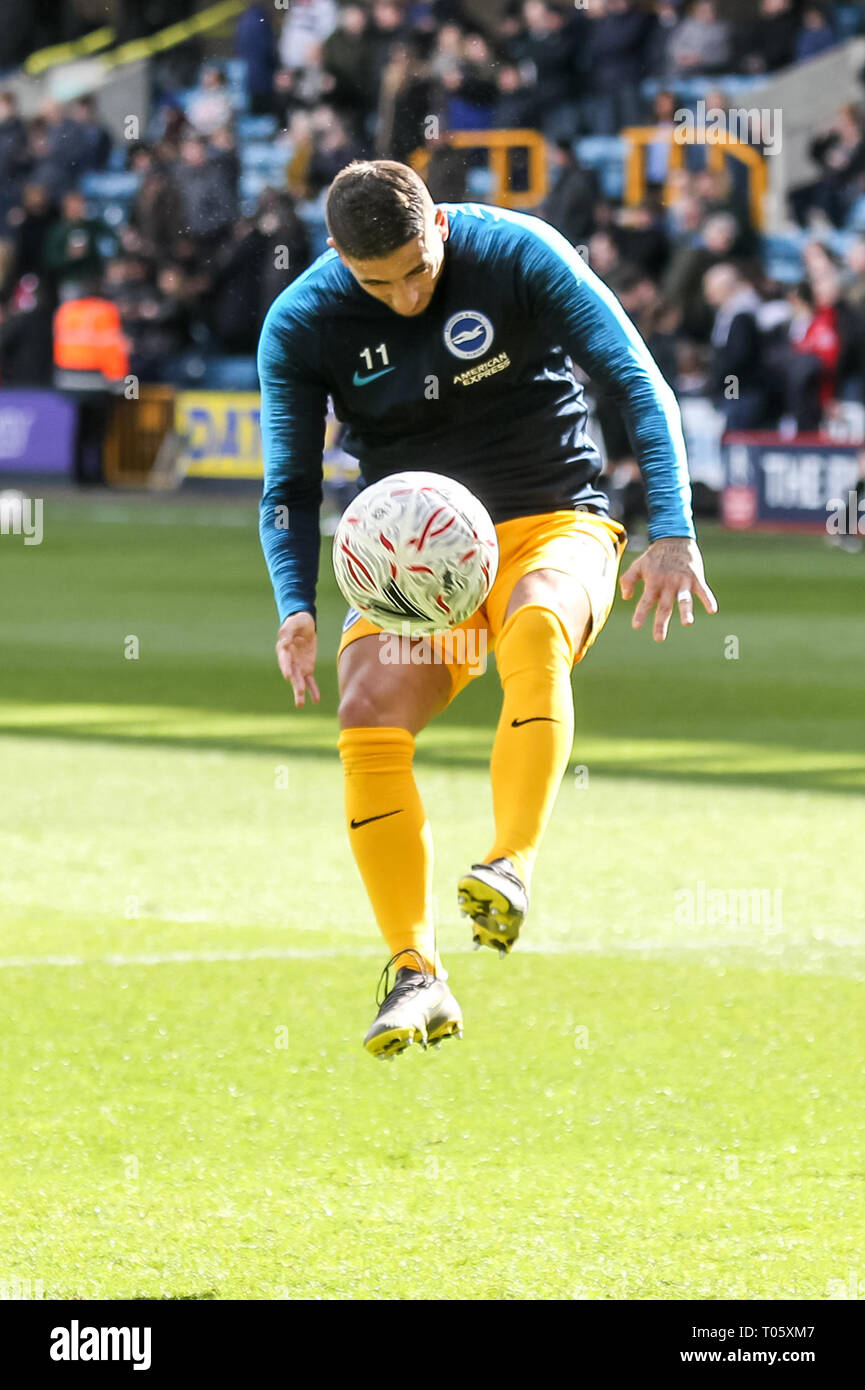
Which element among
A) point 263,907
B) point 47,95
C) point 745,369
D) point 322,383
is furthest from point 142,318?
point 322,383

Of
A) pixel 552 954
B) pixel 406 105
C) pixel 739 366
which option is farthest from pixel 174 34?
pixel 552 954

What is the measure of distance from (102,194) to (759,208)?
8.57 meters

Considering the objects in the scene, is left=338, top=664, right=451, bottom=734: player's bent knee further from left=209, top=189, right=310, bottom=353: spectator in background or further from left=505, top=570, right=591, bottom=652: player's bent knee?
left=209, top=189, right=310, bottom=353: spectator in background

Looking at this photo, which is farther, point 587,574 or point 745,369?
point 745,369

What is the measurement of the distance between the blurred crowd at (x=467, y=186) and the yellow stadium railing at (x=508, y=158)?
211mm

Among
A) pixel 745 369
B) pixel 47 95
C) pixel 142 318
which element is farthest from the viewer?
pixel 47 95

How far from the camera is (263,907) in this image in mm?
7973

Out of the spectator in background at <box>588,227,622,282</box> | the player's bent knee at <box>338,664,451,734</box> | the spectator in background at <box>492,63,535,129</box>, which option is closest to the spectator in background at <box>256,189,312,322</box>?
the spectator in background at <box>588,227,622,282</box>

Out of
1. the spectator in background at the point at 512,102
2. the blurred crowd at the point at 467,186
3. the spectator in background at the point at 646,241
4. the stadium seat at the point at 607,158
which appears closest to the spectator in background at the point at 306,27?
the blurred crowd at the point at 467,186

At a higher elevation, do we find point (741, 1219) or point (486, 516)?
point (486, 516)

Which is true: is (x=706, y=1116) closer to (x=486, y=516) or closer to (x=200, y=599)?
(x=486, y=516)

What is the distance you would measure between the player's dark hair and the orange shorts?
841mm

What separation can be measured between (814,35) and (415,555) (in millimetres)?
22307

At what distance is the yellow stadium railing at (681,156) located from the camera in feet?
82.4
